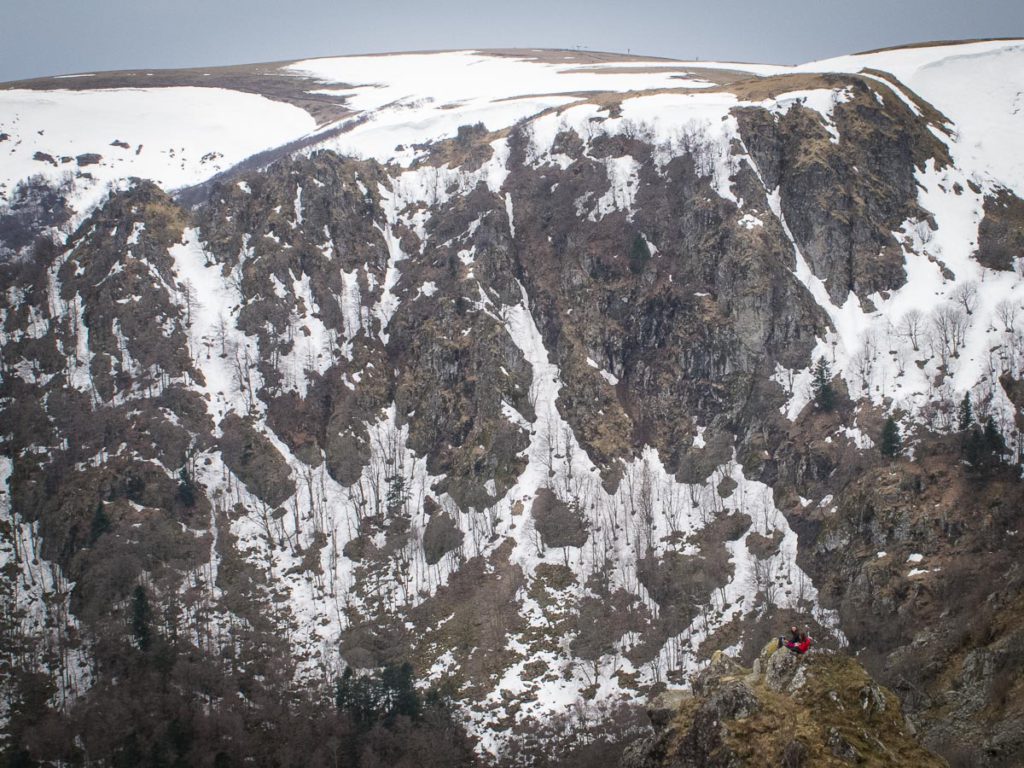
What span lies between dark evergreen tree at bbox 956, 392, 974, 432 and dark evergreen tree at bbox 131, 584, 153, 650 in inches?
3495

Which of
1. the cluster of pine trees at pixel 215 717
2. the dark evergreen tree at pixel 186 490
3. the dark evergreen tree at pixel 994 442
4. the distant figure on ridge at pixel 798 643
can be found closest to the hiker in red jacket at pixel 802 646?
the distant figure on ridge at pixel 798 643

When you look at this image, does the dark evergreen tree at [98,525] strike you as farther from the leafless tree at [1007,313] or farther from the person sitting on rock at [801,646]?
the leafless tree at [1007,313]

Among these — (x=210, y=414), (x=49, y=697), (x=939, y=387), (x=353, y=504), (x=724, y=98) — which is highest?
(x=724, y=98)

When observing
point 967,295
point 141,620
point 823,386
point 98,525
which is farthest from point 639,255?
point 141,620

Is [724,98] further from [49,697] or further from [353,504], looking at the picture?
[49,697]

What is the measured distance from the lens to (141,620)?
81.5m

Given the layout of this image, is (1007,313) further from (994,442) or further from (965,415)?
(994,442)

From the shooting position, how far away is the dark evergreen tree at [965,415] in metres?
85.4

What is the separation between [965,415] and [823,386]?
16.5 meters

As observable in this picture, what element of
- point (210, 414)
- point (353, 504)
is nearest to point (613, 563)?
point (353, 504)

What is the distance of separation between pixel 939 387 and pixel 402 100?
141678 millimetres

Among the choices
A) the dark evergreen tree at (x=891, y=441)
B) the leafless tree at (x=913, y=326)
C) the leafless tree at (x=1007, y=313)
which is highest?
the leafless tree at (x=1007, y=313)

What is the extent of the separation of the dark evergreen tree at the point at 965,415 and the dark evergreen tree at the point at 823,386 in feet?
45.3

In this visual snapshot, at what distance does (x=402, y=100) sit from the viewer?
624ft
